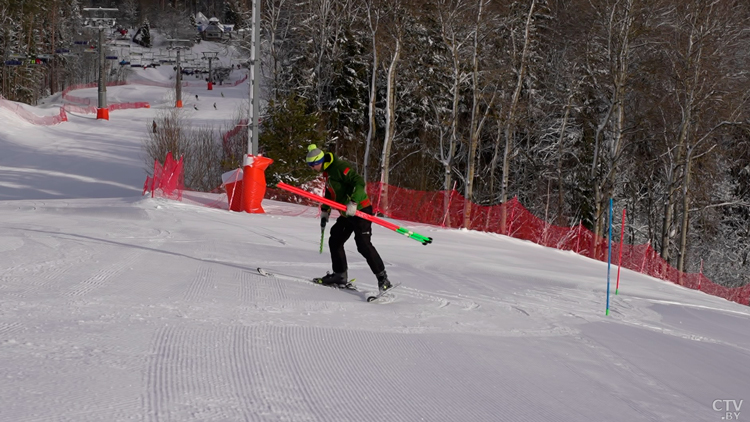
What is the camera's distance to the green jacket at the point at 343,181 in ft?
25.5

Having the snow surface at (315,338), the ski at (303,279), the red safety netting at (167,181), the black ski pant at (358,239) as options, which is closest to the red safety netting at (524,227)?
the red safety netting at (167,181)

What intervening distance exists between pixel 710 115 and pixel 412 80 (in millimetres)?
13158

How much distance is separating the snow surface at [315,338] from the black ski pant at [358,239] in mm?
431

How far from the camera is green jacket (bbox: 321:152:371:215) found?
7770 millimetres

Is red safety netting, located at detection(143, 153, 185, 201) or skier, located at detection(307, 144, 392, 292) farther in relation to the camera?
red safety netting, located at detection(143, 153, 185, 201)

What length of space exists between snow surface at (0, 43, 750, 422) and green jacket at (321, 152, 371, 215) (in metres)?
1.12

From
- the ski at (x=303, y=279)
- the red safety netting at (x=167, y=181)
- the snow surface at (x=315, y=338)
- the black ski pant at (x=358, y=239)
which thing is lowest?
the snow surface at (x=315, y=338)

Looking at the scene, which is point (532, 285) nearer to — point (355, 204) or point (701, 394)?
point (355, 204)

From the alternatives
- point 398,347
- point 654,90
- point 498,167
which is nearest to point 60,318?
point 398,347

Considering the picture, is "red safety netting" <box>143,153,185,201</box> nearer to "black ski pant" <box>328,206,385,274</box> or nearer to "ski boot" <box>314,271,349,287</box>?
"ski boot" <box>314,271,349,287</box>

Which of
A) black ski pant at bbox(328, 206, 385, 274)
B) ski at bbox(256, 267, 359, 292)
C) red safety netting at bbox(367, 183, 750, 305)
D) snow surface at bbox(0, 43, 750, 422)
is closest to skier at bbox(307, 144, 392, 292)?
black ski pant at bbox(328, 206, 385, 274)

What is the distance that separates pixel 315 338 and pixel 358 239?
86.5 inches

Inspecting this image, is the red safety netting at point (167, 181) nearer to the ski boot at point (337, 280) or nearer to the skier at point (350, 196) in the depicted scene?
the ski boot at point (337, 280)

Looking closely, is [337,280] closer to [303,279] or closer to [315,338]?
[303,279]
